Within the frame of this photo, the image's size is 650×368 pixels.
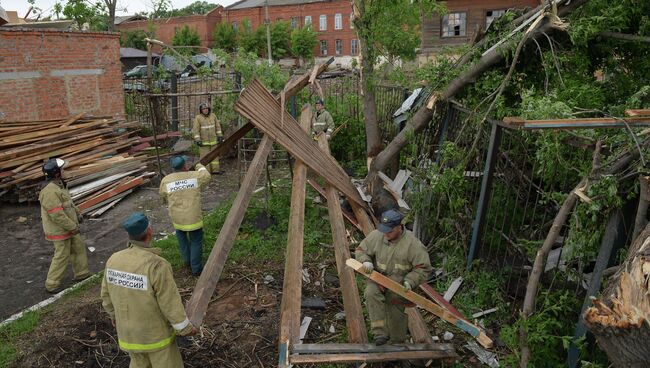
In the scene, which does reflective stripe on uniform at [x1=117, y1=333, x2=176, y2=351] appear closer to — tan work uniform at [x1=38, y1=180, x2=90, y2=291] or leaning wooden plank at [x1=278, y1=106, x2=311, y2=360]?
leaning wooden plank at [x1=278, y1=106, x2=311, y2=360]

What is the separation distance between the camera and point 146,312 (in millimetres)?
3842

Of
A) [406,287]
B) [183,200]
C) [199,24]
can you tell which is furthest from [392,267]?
[199,24]

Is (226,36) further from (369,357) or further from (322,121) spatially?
(369,357)

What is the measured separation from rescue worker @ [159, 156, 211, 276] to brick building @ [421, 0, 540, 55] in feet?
77.3

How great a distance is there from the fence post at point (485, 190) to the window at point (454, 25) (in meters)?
24.7

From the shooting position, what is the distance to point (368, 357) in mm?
4348

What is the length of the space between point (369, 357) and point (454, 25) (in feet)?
89.8

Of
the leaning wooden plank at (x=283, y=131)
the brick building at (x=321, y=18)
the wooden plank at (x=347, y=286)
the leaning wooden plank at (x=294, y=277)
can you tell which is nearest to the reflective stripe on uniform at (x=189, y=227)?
the leaning wooden plank at (x=294, y=277)

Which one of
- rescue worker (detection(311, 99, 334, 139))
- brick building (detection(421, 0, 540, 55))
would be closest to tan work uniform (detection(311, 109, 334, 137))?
rescue worker (detection(311, 99, 334, 139))

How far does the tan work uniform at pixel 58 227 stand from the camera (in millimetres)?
6395

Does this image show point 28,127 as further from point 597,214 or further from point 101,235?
point 597,214

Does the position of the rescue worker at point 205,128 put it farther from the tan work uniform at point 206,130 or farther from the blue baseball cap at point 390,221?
the blue baseball cap at point 390,221

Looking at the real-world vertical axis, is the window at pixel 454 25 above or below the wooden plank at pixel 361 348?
above

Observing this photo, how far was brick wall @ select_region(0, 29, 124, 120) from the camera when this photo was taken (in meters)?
11.9
